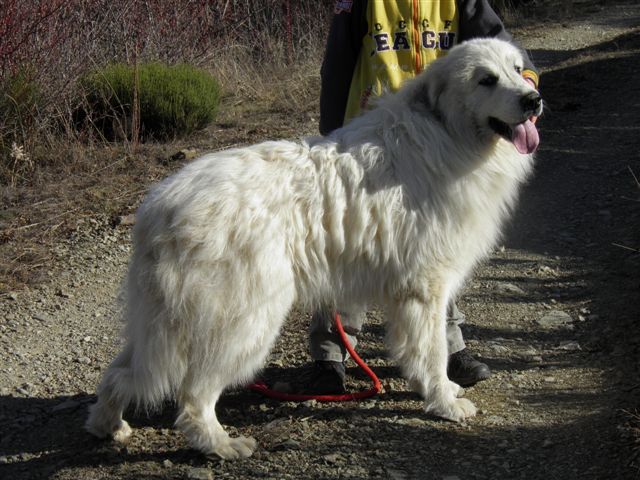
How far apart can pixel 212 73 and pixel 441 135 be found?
268 inches

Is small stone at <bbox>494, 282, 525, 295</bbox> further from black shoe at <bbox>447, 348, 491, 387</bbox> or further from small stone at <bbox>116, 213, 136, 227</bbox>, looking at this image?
small stone at <bbox>116, 213, 136, 227</bbox>

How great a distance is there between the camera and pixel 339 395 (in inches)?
171

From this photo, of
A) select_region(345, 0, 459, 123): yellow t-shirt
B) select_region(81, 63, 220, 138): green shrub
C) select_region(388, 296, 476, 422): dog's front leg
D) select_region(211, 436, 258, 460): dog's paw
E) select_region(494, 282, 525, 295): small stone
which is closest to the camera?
select_region(211, 436, 258, 460): dog's paw

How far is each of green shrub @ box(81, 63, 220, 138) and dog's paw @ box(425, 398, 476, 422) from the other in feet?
17.2

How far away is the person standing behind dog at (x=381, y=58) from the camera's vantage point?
4.27 m

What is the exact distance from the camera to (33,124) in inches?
304

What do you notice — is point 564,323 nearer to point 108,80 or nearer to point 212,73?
point 108,80

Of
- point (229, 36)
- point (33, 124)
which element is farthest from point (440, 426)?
point (229, 36)

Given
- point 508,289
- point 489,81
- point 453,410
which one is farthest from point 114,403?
point 508,289

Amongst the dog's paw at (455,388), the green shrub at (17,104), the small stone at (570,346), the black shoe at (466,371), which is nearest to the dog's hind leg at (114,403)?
the dog's paw at (455,388)

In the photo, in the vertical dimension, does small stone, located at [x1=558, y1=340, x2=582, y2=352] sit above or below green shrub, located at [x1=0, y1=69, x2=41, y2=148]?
below

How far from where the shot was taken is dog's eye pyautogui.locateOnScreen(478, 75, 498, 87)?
3.78 m

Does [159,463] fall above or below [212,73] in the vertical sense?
below

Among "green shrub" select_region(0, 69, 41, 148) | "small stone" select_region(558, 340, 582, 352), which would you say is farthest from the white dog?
"green shrub" select_region(0, 69, 41, 148)
